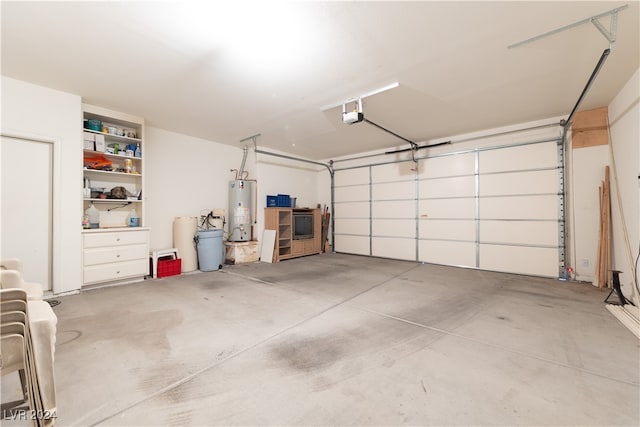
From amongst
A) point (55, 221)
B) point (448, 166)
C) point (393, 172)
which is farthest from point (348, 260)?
point (55, 221)

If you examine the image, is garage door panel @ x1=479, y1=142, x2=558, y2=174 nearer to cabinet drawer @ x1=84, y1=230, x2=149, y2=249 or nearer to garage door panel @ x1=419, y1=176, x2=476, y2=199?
garage door panel @ x1=419, y1=176, x2=476, y2=199

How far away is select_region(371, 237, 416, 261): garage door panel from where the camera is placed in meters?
6.30

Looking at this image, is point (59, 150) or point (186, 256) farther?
point (186, 256)

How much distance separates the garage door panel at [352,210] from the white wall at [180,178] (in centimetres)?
337

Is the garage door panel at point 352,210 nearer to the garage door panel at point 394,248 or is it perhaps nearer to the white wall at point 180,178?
the garage door panel at point 394,248

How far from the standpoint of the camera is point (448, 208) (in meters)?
5.75

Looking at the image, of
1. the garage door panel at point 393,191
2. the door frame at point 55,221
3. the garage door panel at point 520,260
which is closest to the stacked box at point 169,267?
the door frame at point 55,221

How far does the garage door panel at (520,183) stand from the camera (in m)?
4.63

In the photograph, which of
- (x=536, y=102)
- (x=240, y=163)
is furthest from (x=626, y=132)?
(x=240, y=163)

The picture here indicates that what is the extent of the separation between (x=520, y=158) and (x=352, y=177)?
13.1 feet

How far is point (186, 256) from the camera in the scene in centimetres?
505

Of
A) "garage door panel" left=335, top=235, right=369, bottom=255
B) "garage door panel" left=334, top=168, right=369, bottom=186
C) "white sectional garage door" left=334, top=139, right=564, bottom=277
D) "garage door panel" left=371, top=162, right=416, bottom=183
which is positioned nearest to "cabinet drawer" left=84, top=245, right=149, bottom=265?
"garage door panel" left=335, top=235, right=369, bottom=255

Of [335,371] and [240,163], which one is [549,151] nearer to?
[335,371]

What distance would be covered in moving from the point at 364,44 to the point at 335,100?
4.37 ft
